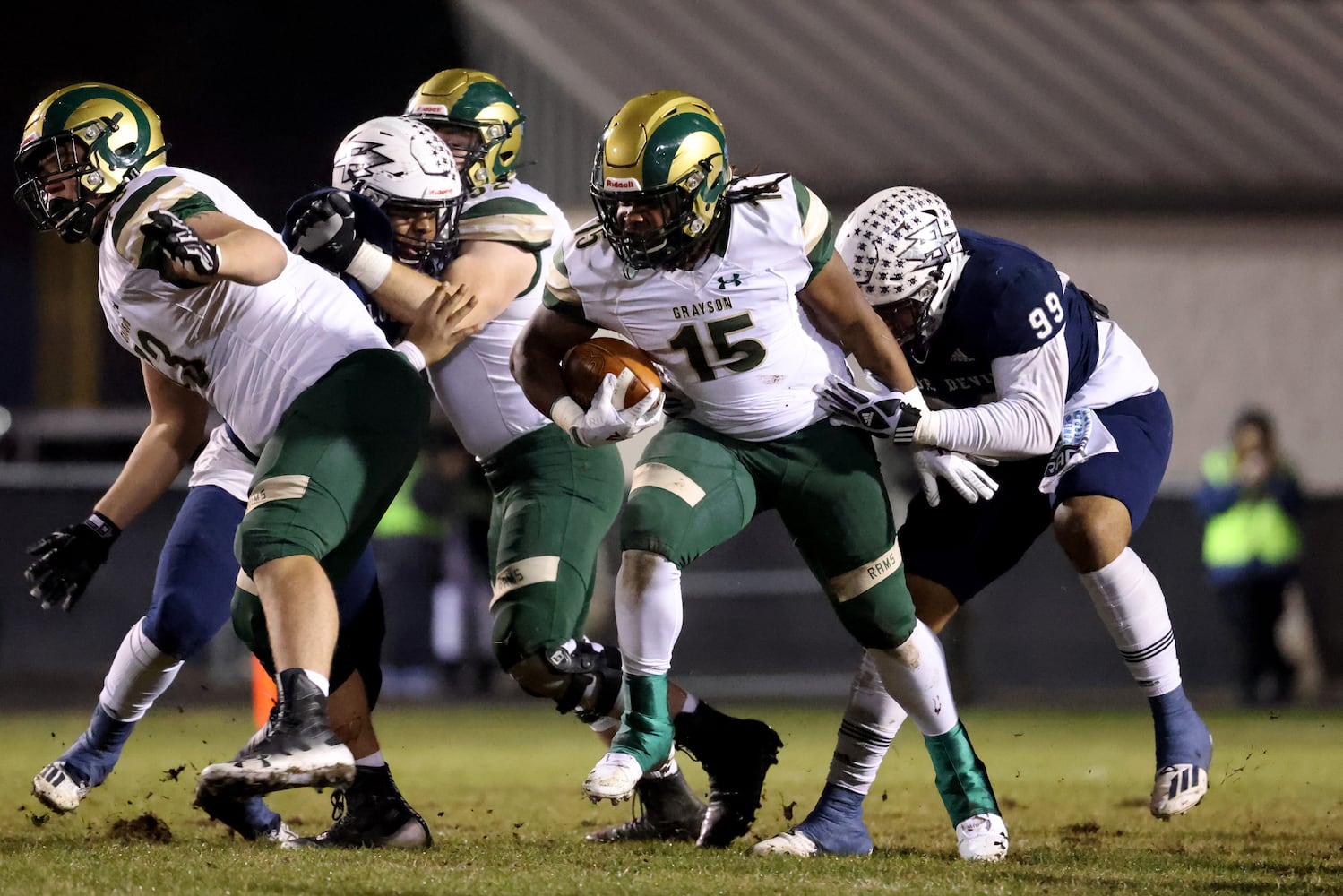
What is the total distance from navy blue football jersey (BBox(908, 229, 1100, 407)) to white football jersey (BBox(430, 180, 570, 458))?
113cm

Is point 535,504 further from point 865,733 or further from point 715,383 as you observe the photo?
point 865,733

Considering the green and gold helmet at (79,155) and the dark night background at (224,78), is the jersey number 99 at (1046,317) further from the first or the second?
the dark night background at (224,78)

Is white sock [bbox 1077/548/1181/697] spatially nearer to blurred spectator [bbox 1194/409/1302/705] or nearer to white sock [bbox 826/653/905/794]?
white sock [bbox 826/653/905/794]

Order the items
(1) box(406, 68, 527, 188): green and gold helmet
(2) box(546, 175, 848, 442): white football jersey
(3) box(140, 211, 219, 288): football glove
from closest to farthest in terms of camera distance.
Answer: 1. (3) box(140, 211, 219, 288): football glove
2. (2) box(546, 175, 848, 442): white football jersey
3. (1) box(406, 68, 527, 188): green and gold helmet

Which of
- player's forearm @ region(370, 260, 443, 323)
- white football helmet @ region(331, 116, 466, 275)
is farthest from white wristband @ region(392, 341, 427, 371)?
white football helmet @ region(331, 116, 466, 275)

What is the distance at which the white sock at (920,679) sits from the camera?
15.6 feet

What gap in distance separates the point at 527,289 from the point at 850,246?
963 millimetres

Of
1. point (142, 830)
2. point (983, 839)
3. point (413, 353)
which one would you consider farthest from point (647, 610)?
point (142, 830)

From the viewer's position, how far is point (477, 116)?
18.9 ft

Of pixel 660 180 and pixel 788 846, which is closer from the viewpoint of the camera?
pixel 660 180

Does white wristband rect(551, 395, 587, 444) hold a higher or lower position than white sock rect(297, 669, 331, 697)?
higher

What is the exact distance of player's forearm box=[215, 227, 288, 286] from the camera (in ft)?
14.1

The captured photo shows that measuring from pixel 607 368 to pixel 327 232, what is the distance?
892 mm

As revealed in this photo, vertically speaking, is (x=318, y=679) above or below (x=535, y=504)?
below
